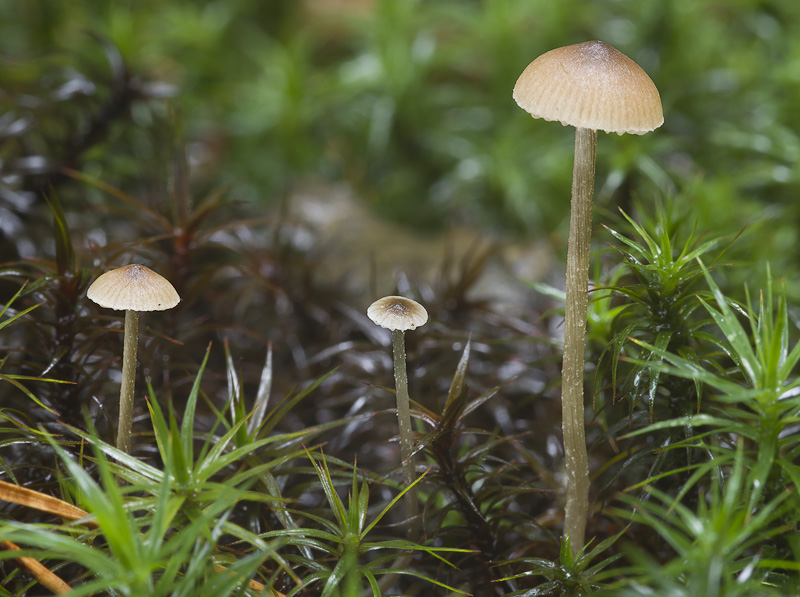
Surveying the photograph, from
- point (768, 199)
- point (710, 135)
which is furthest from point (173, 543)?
point (710, 135)

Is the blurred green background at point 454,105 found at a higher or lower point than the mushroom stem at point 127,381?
higher

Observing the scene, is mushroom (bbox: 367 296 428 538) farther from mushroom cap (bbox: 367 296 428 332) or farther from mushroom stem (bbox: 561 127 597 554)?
mushroom stem (bbox: 561 127 597 554)

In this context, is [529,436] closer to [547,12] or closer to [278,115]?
[278,115]

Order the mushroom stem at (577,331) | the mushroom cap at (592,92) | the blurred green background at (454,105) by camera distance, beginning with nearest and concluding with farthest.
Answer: the mushroom cap at (592,92), the mushroom stem at (577,331), the blurred green background at (454,105)

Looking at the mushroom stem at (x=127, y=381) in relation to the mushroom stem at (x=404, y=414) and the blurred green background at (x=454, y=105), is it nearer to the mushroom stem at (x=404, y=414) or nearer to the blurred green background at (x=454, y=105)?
the mushroom stem at (x=404, y=414)

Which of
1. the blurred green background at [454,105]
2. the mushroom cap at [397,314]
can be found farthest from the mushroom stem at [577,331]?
the blurred green background at [454,105]

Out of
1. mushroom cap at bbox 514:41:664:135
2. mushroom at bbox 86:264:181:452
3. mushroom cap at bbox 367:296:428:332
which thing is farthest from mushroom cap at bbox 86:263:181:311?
mushroom cap at bbox 514:41:664:135

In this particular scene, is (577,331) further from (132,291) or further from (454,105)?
(454,105)
